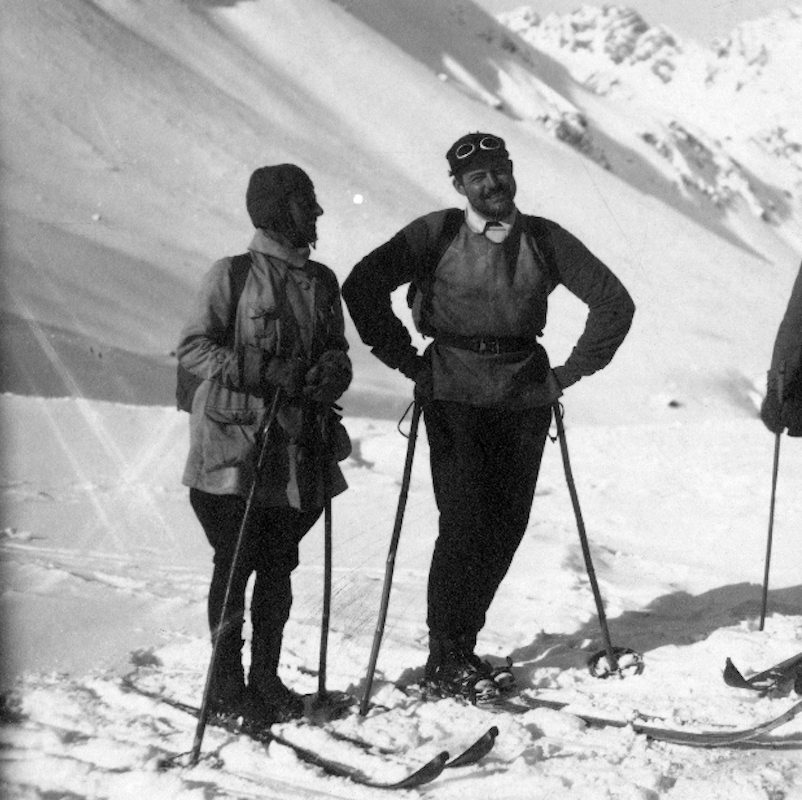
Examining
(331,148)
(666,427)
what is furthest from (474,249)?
(331,148)

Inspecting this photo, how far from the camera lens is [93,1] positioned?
3119cm

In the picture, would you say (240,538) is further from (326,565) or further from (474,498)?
(474,498)

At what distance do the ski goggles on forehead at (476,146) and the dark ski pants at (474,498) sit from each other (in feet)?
2.97

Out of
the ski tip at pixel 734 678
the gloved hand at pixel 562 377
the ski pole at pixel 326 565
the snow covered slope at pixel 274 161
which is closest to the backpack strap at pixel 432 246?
the gloved hand at pixel 562 377

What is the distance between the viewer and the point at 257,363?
10.3ft

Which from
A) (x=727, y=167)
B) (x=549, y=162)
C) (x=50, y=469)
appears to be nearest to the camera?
(x=50, y=469)

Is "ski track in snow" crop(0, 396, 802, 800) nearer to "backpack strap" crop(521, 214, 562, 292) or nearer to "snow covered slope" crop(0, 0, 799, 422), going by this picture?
"backpack strap" crop(521, 214, 562, 292)

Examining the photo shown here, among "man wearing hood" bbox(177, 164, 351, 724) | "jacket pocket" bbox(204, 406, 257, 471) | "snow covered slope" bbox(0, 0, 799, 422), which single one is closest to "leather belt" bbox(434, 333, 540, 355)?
"man wearing hood" bbox(177, 164, 351, 724)

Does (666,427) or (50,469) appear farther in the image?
(666,427)

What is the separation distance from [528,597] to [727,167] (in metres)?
64.7

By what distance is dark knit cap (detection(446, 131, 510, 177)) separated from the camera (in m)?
3.63

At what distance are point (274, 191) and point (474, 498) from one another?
131cm

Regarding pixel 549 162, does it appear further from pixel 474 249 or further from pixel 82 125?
pixel 474 249

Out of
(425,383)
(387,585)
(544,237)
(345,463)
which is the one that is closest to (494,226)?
(544,237)
